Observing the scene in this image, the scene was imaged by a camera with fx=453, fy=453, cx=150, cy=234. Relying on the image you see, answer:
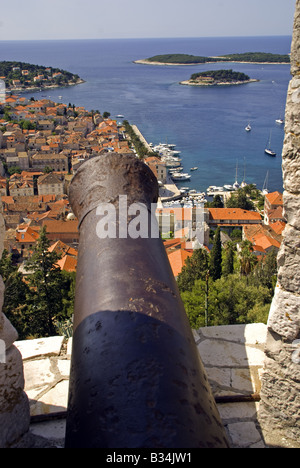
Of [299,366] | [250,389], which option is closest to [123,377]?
[299,366]

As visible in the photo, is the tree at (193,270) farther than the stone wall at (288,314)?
Yes

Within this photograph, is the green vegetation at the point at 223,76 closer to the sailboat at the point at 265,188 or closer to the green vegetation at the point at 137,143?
the green vegetation at the point at 137,143

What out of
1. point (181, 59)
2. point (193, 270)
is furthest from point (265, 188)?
point (181, 59)

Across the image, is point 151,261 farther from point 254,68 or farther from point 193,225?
point 254,68

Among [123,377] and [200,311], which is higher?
[123,377]

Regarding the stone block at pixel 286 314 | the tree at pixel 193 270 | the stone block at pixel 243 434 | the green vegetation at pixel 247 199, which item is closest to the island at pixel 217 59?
the green vegetation at pixel 247 199
